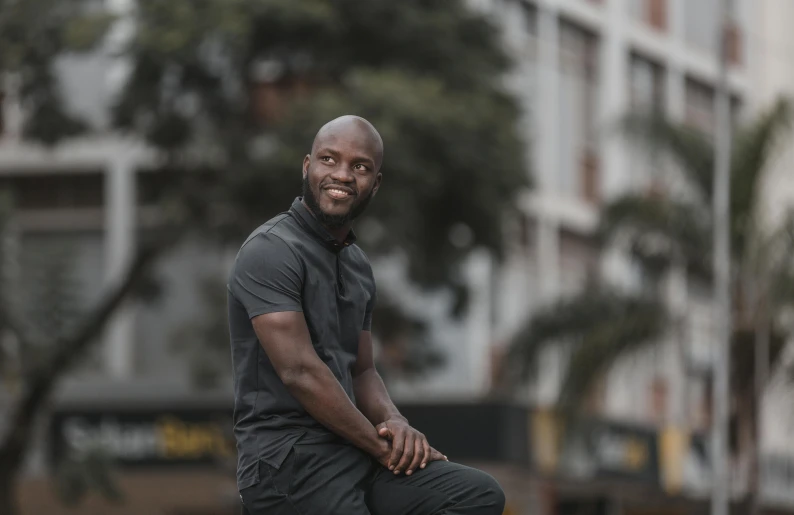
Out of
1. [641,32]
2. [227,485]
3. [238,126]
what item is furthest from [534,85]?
[238,126]

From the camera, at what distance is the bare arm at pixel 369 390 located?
5.09 meters

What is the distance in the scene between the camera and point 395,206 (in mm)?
20172

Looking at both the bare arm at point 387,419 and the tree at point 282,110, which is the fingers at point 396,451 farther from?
the tree at point 282,110

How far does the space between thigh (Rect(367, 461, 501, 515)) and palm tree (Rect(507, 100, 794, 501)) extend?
17.6m

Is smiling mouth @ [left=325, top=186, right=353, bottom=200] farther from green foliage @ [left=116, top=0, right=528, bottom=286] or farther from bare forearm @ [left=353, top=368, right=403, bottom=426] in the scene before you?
green foliage @ [left=116, top=0, right=528, bottom=286]

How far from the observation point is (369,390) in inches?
202

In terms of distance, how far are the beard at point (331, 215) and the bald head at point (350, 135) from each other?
95mm

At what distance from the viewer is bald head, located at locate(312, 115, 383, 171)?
190 inches

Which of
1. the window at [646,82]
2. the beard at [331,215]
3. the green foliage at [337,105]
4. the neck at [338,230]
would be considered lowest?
the neck at [338,230]

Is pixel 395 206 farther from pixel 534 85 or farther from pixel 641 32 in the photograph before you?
pixel 641 32

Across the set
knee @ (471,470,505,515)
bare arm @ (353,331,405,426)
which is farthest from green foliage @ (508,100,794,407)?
knee @ (471,470,505,515)

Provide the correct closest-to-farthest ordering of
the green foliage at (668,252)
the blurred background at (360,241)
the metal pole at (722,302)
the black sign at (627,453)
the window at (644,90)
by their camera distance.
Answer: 1. the blurred background at (360,241)
2. the green foliage at (668,252)
3. the metal pole at (722,302)
4. the black sign at (627,453)
5. the window at (644,90)

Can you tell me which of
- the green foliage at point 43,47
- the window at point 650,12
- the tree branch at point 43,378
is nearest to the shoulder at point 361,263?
the green foliage at point 43,47

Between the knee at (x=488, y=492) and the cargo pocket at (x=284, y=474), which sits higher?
the cargo pocket at (x=284, y=474)
